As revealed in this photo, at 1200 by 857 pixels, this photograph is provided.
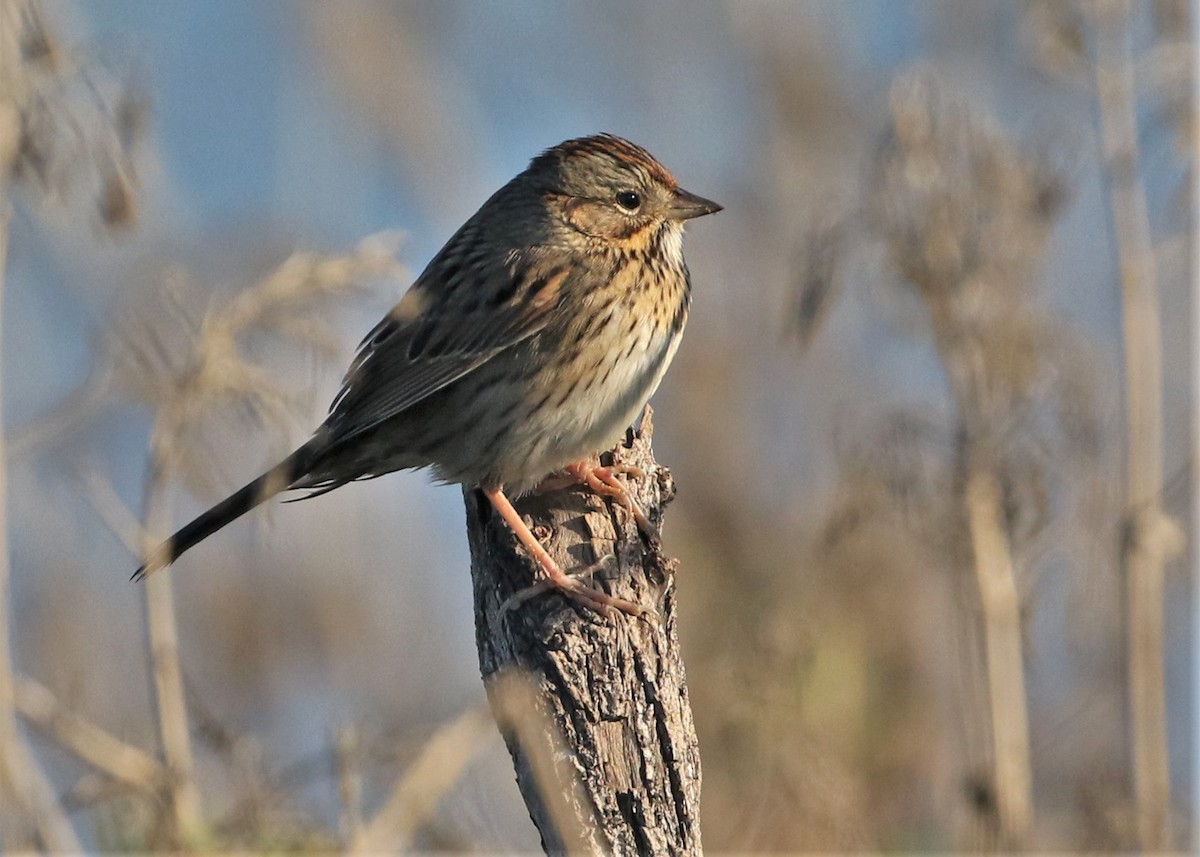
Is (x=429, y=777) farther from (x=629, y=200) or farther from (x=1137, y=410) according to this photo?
(x=1137, y=410)

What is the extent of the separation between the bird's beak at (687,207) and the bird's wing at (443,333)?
0.35 m

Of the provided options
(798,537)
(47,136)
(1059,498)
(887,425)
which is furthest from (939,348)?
(798,537)

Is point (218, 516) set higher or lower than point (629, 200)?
lower

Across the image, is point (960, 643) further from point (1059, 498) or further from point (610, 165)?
point (610, 165)

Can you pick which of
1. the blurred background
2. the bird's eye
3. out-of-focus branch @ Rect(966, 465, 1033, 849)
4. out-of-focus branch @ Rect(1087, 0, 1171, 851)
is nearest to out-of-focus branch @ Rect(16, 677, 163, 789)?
the blurred background

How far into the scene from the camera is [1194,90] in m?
4.57

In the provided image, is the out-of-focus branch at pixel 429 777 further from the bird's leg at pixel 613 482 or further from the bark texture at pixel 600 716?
the bird's leg at pixel 613 482

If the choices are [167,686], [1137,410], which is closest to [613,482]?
[167,686]

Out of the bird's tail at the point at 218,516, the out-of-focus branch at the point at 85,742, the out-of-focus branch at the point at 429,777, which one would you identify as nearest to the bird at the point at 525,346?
the bird's tail at the point at 218,516

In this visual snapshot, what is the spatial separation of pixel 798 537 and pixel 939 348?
2.66 m

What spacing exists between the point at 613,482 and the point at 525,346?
0.61 m

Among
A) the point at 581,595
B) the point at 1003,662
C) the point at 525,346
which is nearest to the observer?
the point at 581,595

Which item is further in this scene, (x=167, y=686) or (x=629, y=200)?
(x=629, y=200)

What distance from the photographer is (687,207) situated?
4.41 meters
